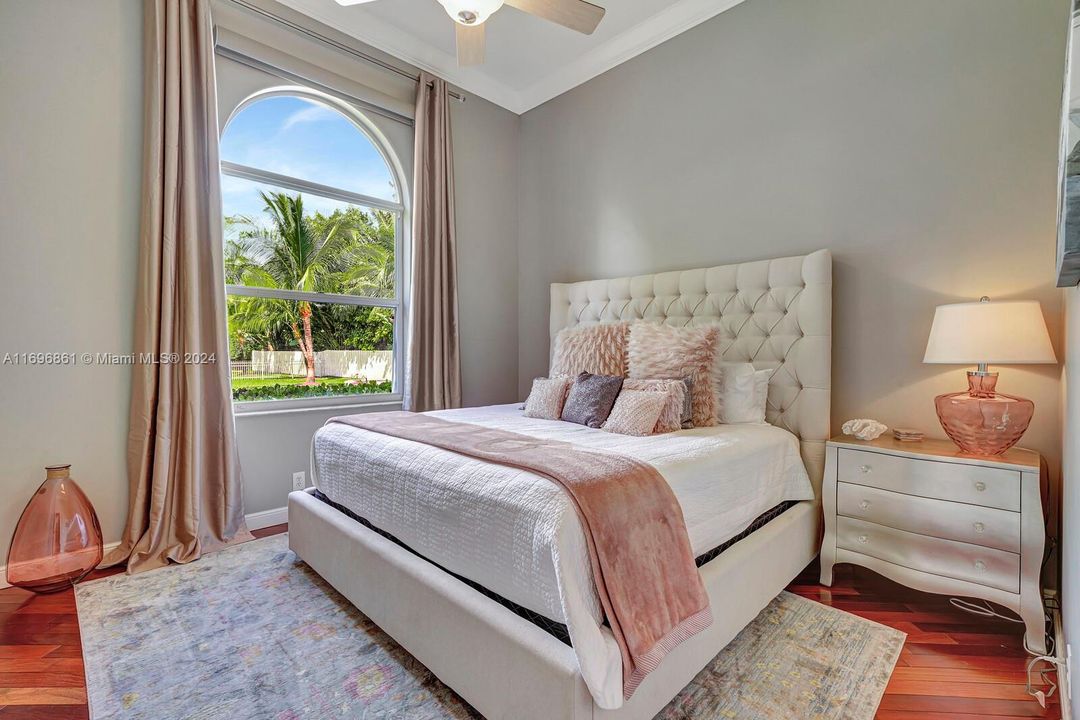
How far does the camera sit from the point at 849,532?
2143 millimetres

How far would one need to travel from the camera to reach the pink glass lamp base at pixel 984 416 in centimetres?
183

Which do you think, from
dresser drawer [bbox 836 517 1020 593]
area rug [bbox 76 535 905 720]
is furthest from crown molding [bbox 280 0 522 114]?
dresser drawer [bbox 836 517 1020 593]

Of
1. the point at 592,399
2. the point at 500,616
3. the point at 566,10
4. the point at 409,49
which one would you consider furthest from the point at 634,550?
the point at 409,49

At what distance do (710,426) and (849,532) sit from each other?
0.71 metres

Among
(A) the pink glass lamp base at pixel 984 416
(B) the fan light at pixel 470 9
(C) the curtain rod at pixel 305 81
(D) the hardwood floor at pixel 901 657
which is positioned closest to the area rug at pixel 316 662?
(D) the hardwood floor at pixel 901 657

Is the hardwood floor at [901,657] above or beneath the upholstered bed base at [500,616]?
beneath

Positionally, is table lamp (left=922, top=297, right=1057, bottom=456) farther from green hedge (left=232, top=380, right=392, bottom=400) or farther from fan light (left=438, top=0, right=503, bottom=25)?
green hedge (left=232, top=380, right=392, bottom=400)

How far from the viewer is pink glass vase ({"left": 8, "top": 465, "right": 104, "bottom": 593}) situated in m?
2.13

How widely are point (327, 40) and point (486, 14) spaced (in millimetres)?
1619

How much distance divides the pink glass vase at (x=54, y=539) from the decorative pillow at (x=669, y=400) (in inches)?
100

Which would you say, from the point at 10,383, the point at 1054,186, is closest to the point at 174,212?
the point at 10,383

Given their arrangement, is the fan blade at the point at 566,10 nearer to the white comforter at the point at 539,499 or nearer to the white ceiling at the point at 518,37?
the white ceiling at the point at 518,37

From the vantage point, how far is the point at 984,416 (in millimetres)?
1859

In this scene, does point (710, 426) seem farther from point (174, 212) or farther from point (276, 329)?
point (174, 212)
